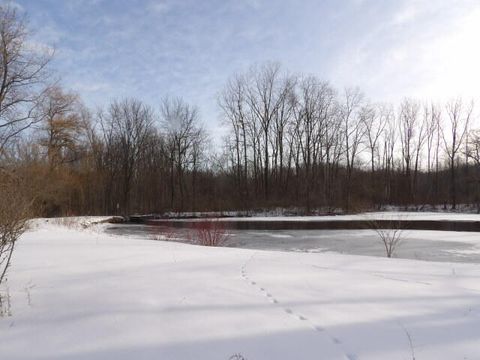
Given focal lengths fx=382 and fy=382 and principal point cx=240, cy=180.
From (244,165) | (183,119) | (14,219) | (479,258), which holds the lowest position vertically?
(479,258)

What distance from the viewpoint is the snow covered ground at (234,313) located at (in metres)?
2.88

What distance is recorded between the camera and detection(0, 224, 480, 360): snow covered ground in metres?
2.88

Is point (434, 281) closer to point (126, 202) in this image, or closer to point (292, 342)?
point (292, 342)

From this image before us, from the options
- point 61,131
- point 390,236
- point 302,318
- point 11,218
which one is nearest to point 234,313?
point 302,318

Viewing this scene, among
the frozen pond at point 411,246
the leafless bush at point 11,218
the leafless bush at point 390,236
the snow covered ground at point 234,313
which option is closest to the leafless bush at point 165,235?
the frozen pond at point 411,246

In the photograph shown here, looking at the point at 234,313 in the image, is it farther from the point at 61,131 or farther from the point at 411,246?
the point at 61,131

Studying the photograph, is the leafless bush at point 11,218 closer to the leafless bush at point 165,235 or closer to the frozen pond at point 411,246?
the frozen pond at point 411,246

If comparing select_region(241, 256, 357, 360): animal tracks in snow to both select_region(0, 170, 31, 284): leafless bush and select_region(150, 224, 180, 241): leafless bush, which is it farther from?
select_region(150, 224, 180, 241): leafless bush

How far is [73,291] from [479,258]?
1133 centimetres

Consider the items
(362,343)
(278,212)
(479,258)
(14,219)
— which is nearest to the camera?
(362,343)

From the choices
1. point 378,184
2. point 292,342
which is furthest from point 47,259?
point 378,184

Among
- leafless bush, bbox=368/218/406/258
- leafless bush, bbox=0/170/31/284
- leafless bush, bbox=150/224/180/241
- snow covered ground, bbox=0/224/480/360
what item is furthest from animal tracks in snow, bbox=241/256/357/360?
leafless bush, bbox=150/224/180/241

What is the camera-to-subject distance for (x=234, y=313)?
3652mm

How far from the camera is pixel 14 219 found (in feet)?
13.8
